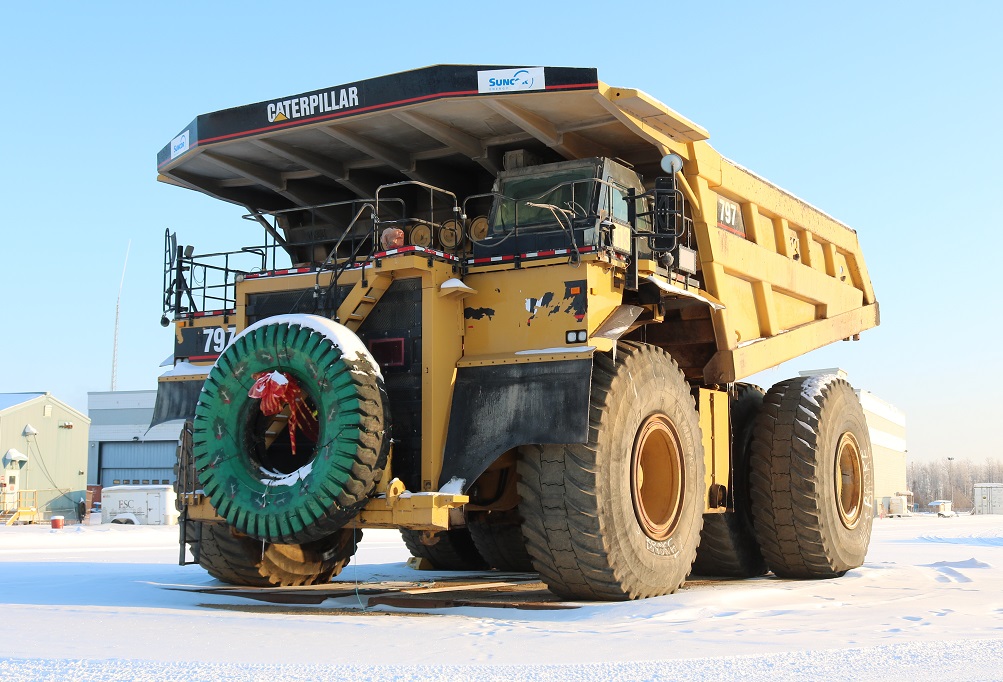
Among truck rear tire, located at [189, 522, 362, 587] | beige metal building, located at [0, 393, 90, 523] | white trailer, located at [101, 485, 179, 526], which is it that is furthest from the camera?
beige metal building, located at [0, 393, 90, 523]

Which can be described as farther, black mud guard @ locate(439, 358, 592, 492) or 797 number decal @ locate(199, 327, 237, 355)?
797 number decal @ locate(199, 327, 237, 355)

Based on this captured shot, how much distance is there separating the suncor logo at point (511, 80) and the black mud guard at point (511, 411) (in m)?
2.21

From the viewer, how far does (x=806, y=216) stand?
1382 cm

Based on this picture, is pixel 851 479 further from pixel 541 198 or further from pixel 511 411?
pixel 511 411

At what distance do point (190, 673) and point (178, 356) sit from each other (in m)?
5.69

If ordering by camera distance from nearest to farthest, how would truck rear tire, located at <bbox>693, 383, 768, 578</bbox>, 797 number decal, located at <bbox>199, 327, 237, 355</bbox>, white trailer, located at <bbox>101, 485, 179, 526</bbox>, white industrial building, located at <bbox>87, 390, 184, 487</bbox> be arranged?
797 number decal, located at <bbox>199, 327, 237, 355</bbox>
truck rear tire, located at <bbox>693, 383, 768, 578</bbox>
white trailer, located at <bbox>101, 485, 179, 526</bbox>
white industrial building, located at <bbox>87, 390, 184, 487</bbox>

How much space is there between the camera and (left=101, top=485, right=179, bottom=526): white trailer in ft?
102

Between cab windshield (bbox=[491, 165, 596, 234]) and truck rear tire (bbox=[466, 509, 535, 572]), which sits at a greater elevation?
cab windshield (bbox=[491, 165, 596, 234])

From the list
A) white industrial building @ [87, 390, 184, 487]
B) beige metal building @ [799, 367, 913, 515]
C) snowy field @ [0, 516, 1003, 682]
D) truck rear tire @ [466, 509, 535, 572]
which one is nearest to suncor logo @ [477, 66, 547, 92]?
snowy field @ [0, 516, 1003, 682]

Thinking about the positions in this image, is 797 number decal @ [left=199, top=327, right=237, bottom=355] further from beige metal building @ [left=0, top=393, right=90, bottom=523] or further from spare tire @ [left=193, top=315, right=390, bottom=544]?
beige metal building @ [left=0, top=393, right=90, bottom=523]

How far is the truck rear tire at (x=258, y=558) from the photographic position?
32.9ft

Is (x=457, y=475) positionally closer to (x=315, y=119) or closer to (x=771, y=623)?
(x=771, y=623)

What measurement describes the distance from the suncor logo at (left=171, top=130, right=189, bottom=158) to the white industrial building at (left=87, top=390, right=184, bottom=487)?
3667cm

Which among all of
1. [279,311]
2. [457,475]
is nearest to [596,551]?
[457,475]
